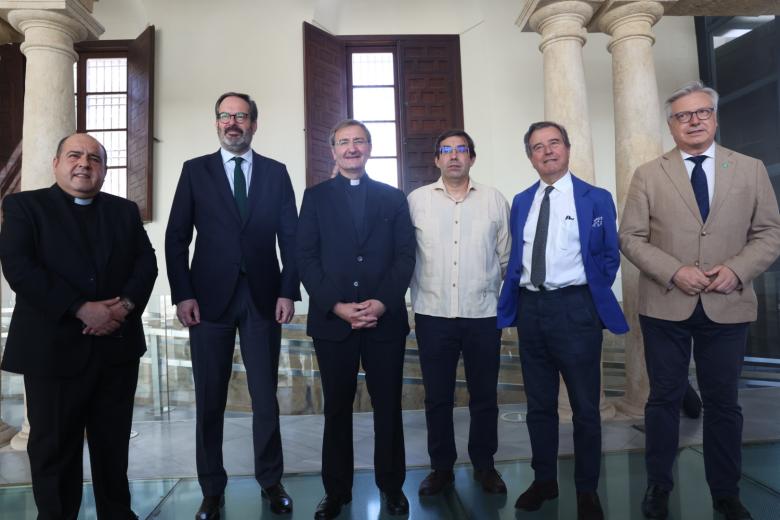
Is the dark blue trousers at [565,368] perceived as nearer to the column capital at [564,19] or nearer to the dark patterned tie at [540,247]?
the dark patterned tie at [540,247]

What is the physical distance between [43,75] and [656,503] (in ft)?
14.7

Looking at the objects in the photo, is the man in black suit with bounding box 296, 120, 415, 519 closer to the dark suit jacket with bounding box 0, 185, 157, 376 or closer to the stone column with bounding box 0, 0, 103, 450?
the dark suit jacket with bounding box 0, 185, 157, 376

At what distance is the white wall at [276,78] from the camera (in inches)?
325

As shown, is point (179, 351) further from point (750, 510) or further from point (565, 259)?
point (750, 510)

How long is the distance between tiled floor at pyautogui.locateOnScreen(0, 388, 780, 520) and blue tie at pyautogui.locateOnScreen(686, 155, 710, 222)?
1.22m

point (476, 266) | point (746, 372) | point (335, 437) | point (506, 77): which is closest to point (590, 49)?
point (506, 77)

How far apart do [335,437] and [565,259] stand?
1205 millimetres

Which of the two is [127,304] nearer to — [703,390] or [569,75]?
[703,390]

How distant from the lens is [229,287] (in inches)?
96.0

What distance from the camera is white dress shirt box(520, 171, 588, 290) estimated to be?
233cm

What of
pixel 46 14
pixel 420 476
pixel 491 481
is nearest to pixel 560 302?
pixel 491 481

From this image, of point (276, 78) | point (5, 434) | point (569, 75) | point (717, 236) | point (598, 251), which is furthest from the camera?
point (276, 78)

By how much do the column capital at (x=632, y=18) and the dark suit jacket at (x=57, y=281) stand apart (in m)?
3.80

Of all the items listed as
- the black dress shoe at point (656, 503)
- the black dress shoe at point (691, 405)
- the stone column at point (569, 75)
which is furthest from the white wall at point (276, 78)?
the black dress shoe at point (656, 503)
